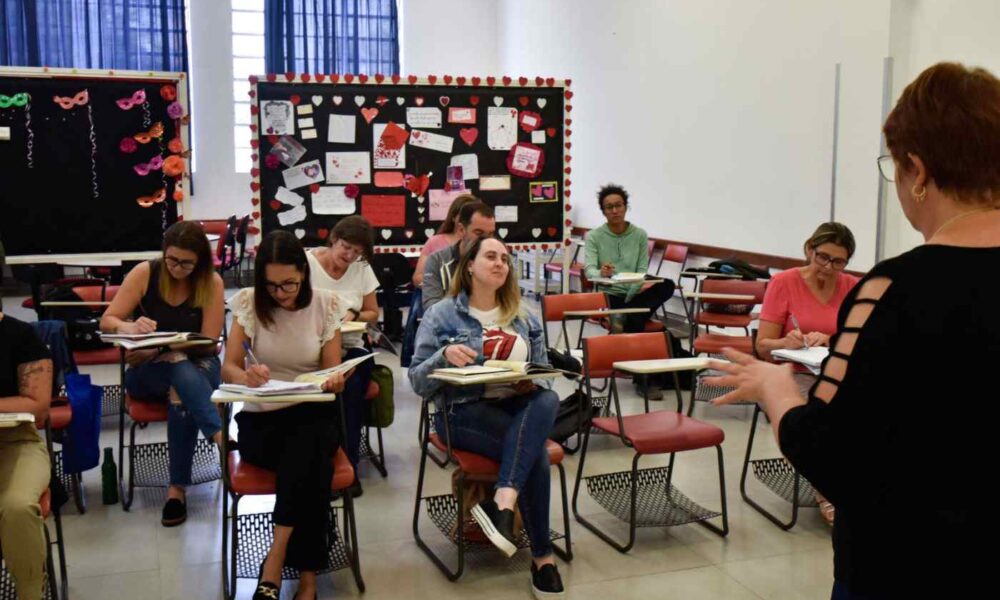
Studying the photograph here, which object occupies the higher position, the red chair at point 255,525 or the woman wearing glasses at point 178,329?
the woman wearing glasses at point 178,329

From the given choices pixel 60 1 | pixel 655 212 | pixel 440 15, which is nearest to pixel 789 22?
pixel 655 212

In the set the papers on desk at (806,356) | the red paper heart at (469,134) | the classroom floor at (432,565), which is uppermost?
the red paper heart at (469,134)

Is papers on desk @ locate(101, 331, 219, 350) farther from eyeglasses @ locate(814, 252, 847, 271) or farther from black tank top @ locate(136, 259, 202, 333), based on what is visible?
eyeglasses @ locate(814, 252, 847, 271)

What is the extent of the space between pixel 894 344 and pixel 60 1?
37.5 feet

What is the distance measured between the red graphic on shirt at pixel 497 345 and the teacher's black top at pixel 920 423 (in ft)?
7.16

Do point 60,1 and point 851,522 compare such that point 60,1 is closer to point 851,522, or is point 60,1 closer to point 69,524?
point 69,524

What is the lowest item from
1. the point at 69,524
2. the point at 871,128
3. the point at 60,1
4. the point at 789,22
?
the point at 69,524

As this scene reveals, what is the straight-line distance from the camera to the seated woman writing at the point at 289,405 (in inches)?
110

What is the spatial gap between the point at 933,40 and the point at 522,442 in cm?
403

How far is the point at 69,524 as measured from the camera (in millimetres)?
3602

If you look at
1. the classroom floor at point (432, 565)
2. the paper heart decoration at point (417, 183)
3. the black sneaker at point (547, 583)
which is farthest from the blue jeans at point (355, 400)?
the paper heart decoration at point (417, 183)

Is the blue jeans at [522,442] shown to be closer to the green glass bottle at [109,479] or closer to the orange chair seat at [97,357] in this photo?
the green glass bottle at [109,479]

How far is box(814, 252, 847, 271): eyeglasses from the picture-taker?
3844mm

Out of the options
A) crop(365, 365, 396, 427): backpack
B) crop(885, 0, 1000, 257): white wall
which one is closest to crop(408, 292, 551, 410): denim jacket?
crop(365, 365, 396, 427): backpack
